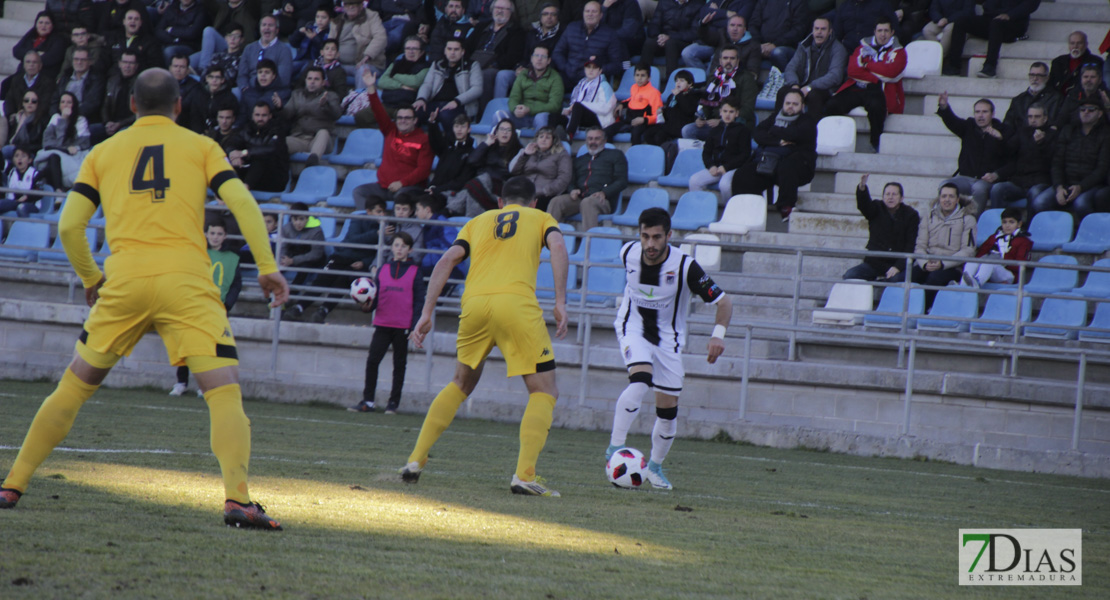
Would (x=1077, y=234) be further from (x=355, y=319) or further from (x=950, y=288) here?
(x=355, y=319)

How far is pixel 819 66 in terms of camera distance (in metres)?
16.9

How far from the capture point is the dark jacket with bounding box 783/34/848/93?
16.7 metres

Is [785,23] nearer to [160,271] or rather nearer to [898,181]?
[898,181]

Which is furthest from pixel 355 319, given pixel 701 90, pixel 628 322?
pixel 628 322

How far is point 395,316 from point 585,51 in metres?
6.61

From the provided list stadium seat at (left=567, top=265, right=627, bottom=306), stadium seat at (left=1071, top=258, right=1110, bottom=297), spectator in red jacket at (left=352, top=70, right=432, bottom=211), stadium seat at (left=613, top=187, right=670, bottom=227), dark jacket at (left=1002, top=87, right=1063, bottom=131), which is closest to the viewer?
stadium seat at (left=1071, top=258, right=1110, bottom=297)

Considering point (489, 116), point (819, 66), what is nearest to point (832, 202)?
point (819, 66)

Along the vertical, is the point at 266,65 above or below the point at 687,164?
above

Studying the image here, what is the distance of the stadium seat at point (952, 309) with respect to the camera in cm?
1342

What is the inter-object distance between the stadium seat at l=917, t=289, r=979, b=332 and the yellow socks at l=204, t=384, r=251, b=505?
9.81 meters

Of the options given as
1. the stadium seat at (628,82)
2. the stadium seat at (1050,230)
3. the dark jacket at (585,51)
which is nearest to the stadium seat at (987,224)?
the stadium seat at (1050,230)

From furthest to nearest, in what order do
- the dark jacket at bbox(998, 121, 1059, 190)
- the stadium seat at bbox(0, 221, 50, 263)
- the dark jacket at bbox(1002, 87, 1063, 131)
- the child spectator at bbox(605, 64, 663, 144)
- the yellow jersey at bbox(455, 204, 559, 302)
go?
the child spectator at bbox(605, 64, 663, 144), the stadium seat at bbox(0, 221, 50, 263), the dark jacket at bbox(1002, 87, 1063, 131), the dark jacket at bbox(998, 121, 1059, 190), the yellow jersey at bbox(455, 204, 559, 302)

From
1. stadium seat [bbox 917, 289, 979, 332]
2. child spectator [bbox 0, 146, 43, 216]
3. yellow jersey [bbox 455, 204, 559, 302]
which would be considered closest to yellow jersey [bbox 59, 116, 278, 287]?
yellow jersey [bbox 455, 204, 559, 302]

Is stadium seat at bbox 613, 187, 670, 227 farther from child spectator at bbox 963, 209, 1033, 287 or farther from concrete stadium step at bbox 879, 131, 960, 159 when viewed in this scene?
child spectator at bbox 963, 209, 1033, 287
